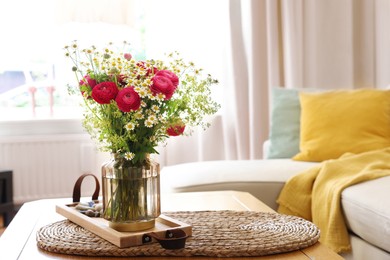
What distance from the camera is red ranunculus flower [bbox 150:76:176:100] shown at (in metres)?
1.58

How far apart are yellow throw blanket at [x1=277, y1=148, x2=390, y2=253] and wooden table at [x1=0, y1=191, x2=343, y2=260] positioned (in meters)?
0.42

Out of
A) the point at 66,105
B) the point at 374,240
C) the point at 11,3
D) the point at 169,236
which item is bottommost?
the point at 374,240

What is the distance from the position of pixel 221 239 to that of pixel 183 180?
4.31 ft

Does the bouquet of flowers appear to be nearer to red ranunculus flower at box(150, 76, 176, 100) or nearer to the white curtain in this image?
red ranunculus flower at box(150, 76, 176, 100)

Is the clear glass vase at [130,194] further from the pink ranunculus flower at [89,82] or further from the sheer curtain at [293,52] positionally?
the sheer curtain at [293,52]

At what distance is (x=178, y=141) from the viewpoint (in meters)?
4.46

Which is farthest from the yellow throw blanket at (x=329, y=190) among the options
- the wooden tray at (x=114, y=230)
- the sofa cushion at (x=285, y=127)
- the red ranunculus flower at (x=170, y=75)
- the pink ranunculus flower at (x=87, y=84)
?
the pink ranunculus flower at (x=87, y=84)

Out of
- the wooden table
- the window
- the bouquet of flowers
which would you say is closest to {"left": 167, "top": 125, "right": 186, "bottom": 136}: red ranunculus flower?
the bouquet of flowers

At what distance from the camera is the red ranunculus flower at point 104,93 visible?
1.57 meters

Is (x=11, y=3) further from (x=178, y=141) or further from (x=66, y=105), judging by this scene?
(x=178, y=141)

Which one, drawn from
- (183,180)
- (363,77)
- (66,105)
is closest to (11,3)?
(66,105)

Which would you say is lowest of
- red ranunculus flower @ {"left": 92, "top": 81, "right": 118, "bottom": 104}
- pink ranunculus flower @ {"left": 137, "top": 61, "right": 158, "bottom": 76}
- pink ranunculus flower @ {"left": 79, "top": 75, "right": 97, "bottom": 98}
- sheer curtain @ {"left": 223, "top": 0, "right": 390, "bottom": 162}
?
red ranunculus flower @ {"left": 92, "top": 81, "right": 118, "bottom": 104}

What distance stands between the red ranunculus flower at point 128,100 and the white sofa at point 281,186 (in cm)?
110

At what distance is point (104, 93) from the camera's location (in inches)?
61.8
